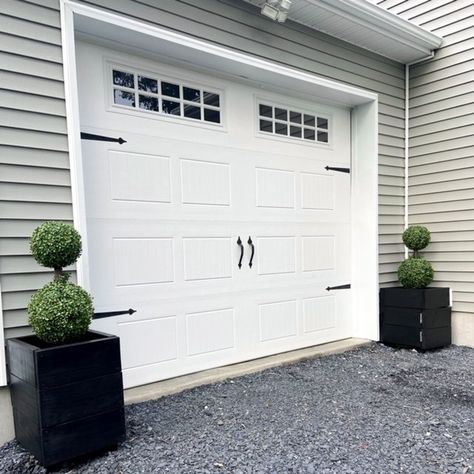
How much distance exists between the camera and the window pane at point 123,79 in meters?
2.72

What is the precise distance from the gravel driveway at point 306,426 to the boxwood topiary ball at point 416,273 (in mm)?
822

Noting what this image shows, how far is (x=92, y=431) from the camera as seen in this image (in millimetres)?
1896

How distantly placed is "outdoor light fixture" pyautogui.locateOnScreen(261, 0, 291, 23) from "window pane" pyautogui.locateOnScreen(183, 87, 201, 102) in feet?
2.37

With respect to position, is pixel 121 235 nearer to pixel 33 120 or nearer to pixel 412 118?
pixel 33 120

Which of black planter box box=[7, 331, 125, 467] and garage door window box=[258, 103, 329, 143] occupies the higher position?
garage door window box=[258, 103, 329, 143]

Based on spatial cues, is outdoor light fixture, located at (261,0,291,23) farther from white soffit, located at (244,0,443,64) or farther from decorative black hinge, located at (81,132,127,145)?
decorative black hinge, located at (81,132,127,145)

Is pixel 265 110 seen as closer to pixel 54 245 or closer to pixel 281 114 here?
pixel 281 114

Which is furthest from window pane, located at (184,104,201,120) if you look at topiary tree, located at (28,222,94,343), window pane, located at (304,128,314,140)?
topiary tree, located at (28,222,94,343)

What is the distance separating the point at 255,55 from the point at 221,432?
258 centimetres

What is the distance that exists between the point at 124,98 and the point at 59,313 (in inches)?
61.4

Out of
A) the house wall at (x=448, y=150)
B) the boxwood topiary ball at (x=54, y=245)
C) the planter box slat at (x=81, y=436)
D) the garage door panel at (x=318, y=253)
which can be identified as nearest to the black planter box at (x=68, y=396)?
the planter box slat at (x=81, y=436)

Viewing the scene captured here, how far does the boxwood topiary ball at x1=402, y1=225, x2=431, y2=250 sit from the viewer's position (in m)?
3.88

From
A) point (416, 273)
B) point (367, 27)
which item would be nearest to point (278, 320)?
point (416, 273)

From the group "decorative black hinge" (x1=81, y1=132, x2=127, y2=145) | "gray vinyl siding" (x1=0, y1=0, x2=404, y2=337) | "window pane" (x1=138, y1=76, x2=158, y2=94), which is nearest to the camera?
"gray vinyl siding" (x1=0, y1=0, x2=404, y2=337)
